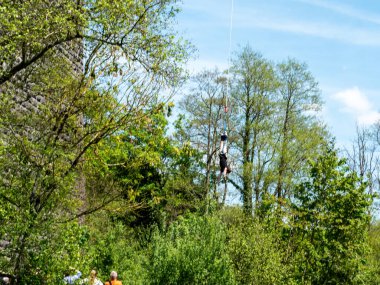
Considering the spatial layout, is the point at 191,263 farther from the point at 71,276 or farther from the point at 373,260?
the point at 373,260

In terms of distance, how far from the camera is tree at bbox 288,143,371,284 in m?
19.5

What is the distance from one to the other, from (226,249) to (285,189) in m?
16.2

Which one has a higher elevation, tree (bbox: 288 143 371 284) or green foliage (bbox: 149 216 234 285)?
tree (bbox: 288 143 371 284)

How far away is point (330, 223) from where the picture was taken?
20781 mm

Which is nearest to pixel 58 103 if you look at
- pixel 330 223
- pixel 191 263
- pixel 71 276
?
pixel 71 276

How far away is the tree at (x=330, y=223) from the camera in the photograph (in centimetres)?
1948

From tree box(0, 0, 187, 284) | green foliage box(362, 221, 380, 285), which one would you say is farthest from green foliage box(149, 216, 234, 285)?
green foliage box(362, 221, 380, 285)

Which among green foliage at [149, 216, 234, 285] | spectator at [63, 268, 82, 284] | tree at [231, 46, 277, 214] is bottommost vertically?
spectator at [63, 268, 82, 284]

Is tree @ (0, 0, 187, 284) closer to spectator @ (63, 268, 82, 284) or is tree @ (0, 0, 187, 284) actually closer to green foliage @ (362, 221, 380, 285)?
spectator @ (63, 268, 82, 284)

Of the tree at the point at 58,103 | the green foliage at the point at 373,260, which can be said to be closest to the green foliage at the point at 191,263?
the tree at the point at 58,103

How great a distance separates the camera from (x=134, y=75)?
1065 cm

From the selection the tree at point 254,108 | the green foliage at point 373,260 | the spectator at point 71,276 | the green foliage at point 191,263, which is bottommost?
the spectator at point 71,276

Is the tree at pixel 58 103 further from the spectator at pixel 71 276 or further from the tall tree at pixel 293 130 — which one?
the tall tree at pixel 293 130

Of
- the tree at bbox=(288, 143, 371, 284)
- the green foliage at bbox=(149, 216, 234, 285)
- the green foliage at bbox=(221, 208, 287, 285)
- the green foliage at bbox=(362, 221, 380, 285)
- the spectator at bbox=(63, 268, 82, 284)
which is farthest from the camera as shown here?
the green foliage at bbox=(362, 221, 380, 285)
